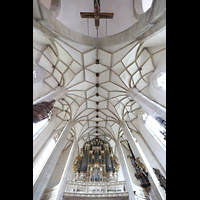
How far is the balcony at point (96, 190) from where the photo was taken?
8.45m

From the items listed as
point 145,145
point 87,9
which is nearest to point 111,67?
point 87,9

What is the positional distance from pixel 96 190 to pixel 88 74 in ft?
36.3

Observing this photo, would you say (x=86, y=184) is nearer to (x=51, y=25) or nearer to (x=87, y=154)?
(x=87, y=154)

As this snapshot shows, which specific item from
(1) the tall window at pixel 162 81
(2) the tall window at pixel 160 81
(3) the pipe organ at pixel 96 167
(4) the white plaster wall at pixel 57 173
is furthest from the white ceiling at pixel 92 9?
(4) the white plaster wall at pixel 57 173

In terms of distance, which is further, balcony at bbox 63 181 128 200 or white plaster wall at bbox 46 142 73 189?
white plaster wall at bbox 46 142 73 189

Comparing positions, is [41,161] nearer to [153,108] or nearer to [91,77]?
[91,77]

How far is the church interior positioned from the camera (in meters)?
7.15

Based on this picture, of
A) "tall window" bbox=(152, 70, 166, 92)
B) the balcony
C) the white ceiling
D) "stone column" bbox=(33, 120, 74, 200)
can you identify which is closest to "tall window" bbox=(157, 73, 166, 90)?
"tall window" bbox=(152, 70, 166, 92)

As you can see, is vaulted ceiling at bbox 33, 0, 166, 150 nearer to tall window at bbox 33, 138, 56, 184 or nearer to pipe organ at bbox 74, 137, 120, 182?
tall window at bbox 33, 138, 56, 184

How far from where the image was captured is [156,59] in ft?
34.8

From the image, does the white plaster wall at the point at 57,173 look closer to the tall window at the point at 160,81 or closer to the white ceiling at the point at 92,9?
the tall window at the point at 160,81

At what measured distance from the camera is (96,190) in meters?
9.40

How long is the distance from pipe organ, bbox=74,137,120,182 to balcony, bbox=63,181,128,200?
1.73 metres

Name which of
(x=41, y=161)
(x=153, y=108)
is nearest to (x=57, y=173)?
(x=41, y=161)
